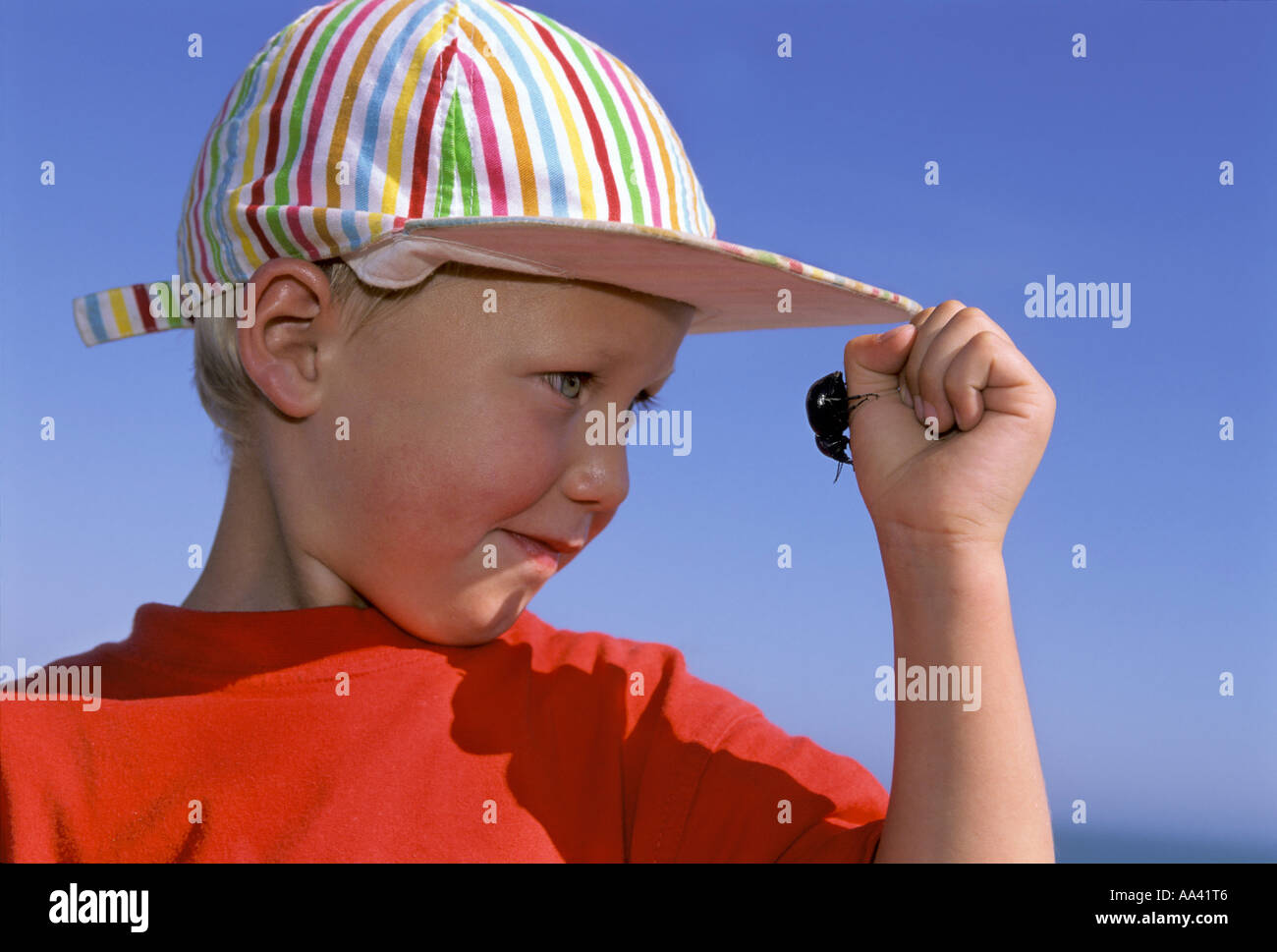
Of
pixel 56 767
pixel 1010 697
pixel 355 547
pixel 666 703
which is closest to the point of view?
pixel 1010 697

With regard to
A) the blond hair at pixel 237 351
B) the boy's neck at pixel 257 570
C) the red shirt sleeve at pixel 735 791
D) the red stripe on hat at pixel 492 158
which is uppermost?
the red stripe on hat at pixel 492 158

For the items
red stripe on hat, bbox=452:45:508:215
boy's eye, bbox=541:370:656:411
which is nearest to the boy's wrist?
boy's eye, bbox=541:370:656:411

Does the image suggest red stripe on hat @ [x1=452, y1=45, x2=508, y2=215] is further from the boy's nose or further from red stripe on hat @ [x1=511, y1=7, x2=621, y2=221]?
the boy's nose

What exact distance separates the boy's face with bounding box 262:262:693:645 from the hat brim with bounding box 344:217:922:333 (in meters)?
0.05

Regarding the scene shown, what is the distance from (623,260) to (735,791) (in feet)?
2.36

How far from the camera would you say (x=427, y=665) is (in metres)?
1.65

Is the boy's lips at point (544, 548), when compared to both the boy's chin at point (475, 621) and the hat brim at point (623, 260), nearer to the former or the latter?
the boy's chin at point (475, 621)

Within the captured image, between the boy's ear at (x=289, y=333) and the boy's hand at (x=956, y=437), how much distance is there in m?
0.74

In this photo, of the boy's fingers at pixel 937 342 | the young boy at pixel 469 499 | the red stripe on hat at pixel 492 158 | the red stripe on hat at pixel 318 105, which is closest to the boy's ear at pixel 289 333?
the young boy at pixel 469 499

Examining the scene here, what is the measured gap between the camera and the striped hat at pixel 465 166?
1460 millimetres

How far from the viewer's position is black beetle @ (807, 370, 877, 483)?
1604mm

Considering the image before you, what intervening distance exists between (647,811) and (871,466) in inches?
22.0
